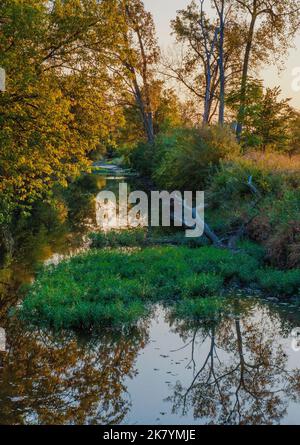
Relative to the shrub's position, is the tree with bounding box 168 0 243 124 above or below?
above

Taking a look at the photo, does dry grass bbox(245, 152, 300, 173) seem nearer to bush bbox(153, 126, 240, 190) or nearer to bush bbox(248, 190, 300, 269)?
bush bbox(153, 126, 240, 190)

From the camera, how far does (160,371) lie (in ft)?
25.6

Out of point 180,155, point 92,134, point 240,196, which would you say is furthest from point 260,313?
point 180,155

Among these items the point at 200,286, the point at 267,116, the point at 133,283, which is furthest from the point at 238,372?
the point at 267,116

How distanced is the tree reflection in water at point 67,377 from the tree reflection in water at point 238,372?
875 millimetres

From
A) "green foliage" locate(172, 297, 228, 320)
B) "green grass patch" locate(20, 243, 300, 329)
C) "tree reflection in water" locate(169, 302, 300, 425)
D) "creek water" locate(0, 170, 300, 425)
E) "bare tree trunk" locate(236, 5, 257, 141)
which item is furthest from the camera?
"bare tree trunk" locate(236, 5, 257, 141)

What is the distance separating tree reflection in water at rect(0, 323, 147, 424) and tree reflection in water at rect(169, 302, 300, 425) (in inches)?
34.4

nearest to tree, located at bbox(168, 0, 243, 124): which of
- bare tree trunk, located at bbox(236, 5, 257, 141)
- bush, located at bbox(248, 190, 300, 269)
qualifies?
bare tree trunk, located at bbox(236, 5, 257, 141)

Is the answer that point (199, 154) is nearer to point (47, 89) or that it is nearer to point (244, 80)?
point (244, 80)

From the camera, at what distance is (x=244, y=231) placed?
624 inches

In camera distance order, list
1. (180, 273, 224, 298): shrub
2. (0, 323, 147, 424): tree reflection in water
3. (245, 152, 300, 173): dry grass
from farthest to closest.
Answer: (245, 152, 300, 173): dry grass < (180, 273, 224, 298): shrub < (0, 323, 147, 424): tree reflection in water

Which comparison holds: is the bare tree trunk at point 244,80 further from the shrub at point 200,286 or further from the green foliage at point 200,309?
the green foliage at point 200,309

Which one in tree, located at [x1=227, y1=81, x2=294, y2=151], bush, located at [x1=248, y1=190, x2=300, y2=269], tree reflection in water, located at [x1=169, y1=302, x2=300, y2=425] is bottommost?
tree reflection in water, located at [x1=169, y1=302, x2=300, y2=425]

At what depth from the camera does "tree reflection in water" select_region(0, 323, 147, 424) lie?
641 centimetres
